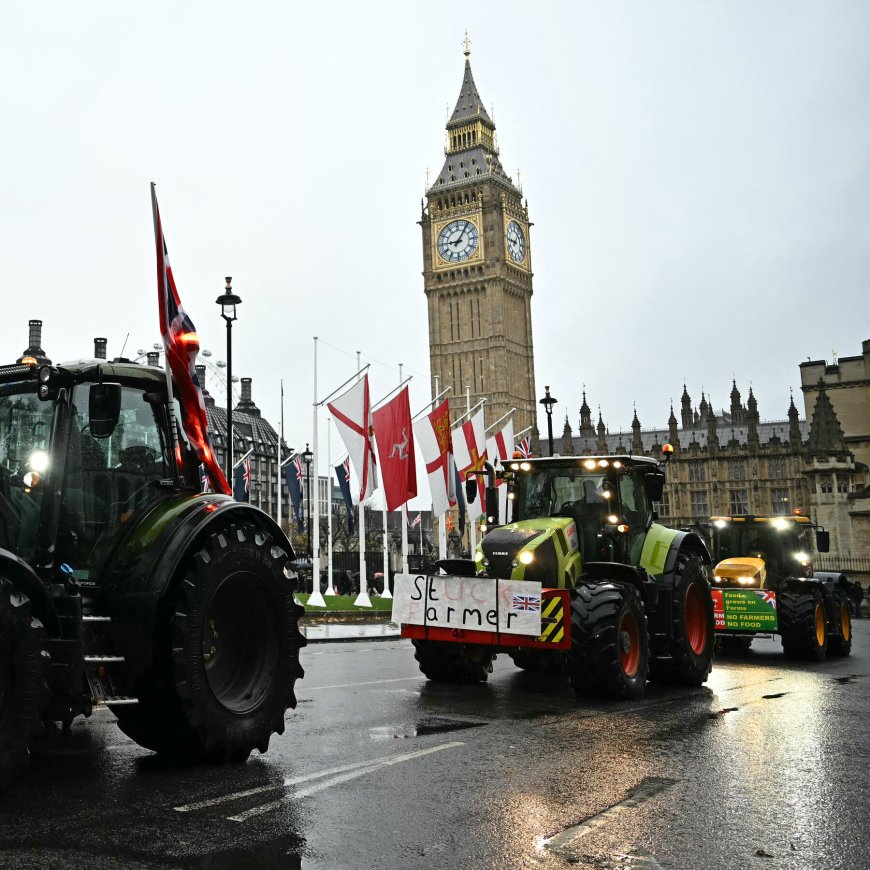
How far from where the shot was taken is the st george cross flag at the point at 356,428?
84.9 ft

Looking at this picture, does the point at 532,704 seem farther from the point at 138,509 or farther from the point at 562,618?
the point at 138,509

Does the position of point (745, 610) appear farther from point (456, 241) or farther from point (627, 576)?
point (456, 241)

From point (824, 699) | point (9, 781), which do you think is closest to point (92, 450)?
point (9, 781)

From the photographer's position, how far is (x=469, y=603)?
33.0ft

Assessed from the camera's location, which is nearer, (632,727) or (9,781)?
(9,781)

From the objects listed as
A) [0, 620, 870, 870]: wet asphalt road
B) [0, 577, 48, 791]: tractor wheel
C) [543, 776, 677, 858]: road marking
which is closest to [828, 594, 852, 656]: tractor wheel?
[0, 620, 870, 870]: wet asphalt road

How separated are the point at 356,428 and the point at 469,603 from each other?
16185mm

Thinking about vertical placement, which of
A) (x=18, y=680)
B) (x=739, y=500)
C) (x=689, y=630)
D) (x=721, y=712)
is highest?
(x=739, y=500)

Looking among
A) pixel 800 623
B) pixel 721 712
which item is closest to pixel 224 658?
pixel 721 712

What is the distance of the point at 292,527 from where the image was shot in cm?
6372

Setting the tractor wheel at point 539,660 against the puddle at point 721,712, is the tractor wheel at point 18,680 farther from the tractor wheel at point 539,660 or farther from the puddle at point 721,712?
the tractor wheel at point 539,660

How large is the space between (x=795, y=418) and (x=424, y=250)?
48.4 metres

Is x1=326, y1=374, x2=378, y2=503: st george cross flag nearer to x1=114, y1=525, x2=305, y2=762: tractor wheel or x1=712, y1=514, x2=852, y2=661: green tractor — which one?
x1=712, y1=514, x2=852, y2=661: green tractor

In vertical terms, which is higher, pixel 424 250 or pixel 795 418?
pixel 424 250
